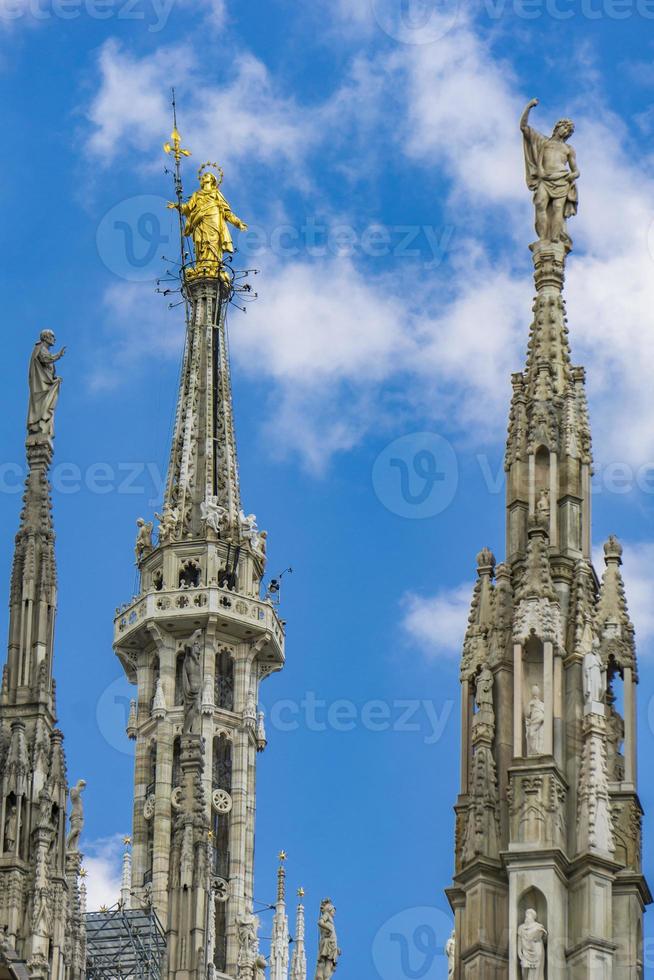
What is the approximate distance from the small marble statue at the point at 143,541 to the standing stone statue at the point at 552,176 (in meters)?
62.7

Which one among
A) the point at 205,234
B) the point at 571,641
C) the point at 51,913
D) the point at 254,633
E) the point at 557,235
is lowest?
the point at 51,913

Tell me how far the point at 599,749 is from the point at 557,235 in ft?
40.3

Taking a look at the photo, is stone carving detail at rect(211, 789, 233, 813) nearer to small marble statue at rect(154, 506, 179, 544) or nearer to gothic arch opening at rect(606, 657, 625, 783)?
small marble statue at rect(154, 506, 179, 544)

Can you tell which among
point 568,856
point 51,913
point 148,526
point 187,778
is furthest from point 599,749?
point 148,526

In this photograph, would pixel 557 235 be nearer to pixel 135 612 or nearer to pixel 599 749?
pixel 599 749

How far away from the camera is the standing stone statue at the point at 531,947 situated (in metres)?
63.6

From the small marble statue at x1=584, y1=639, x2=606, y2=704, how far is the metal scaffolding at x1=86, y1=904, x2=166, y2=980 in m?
46.4

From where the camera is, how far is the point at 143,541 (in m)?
136

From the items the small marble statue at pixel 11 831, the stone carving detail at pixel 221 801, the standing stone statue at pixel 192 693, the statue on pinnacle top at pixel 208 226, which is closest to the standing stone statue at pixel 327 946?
the standing stone statue at pixel 192 693

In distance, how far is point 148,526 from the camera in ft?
449

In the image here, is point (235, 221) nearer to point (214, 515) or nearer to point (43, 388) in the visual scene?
point (214, 515)

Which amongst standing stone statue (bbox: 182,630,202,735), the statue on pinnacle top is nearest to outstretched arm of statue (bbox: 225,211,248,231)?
the statue on pinnacle top

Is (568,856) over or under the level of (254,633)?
under

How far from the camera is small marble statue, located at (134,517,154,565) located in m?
136
